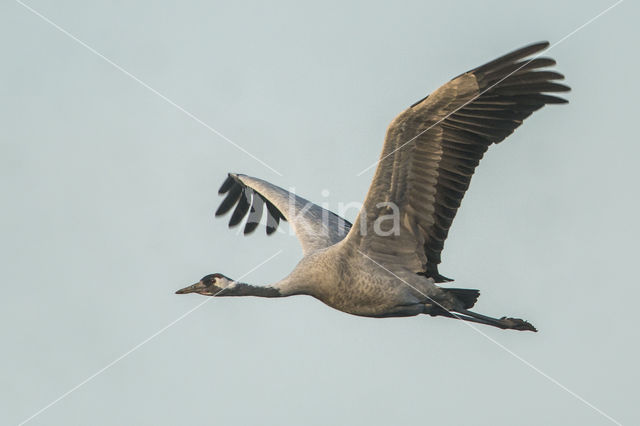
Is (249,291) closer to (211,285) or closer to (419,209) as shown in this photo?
(211,285)

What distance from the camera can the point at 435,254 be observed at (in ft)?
51.4

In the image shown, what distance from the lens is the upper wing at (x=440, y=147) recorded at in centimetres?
1402

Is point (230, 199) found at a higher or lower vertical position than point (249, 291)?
higher

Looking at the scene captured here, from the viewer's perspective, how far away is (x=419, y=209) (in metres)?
15.2

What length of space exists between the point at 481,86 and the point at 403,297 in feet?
10.3

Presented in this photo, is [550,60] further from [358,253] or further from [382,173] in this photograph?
[358,253]

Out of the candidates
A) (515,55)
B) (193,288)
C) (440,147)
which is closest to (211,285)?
(193,288)

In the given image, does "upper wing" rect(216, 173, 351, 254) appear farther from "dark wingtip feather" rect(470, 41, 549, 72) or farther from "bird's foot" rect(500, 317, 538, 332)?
"dark wingtip feather" rect(470, 41, 549, 72)

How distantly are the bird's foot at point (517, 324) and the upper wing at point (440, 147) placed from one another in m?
1.77

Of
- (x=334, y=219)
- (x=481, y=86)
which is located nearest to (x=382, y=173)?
(x=481, y=86)

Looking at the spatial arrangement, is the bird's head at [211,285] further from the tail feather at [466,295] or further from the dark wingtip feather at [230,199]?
the dark wingtip feather at [230,199]

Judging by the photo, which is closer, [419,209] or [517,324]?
[419,209]

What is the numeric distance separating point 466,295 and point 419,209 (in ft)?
5.23

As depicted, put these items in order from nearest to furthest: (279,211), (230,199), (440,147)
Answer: (440,147) < (279,211) < (230,199)
